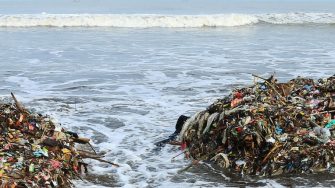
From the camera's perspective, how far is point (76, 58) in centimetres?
1858

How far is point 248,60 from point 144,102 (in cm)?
838

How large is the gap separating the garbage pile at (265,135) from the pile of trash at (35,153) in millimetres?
1729

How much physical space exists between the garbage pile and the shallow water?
0.73 ft

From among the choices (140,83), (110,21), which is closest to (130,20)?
(110,21)

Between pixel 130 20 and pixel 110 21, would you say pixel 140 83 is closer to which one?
pixel 130 20

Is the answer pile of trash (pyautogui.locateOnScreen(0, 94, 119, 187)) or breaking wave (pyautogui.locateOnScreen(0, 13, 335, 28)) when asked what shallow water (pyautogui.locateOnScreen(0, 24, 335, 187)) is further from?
breaking wave (pyautogui.locateOnScreen(0, 13, 335, 28))

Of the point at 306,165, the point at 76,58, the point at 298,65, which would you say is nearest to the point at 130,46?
the point at 76,58

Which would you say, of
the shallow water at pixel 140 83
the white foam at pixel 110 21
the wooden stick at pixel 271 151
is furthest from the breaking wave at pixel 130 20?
the wooden stick at pixel 271 151

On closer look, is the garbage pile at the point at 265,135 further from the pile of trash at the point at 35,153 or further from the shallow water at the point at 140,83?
the pile of trash at the point at 35,153

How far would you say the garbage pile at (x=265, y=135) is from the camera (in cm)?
646

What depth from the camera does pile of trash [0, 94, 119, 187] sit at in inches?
213

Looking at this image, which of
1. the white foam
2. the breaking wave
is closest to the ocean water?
the white foam

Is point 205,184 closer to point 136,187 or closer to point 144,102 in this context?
point 136,187

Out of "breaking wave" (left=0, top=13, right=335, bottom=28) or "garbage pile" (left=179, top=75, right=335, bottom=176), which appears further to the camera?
"breaking wave" (left=0, top=13, right=335, bottom=28)
